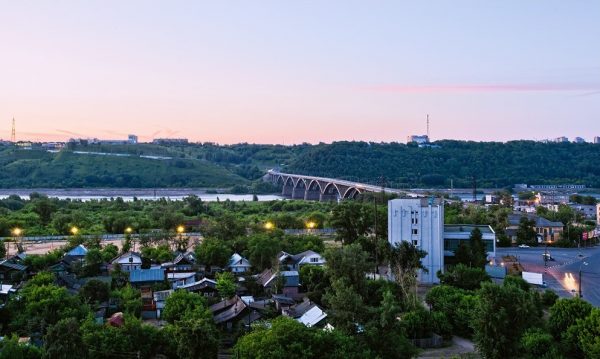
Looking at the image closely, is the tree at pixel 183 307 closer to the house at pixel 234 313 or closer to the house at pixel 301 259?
the house at pixel 234 313

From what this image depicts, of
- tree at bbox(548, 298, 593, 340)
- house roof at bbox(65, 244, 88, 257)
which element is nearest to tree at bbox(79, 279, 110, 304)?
house roof at bbox(65, 244, 88, 257)

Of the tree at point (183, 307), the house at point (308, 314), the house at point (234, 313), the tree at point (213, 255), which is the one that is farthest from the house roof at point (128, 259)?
the house at point (308, 314)

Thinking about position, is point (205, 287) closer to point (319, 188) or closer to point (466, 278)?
point (466, 278)

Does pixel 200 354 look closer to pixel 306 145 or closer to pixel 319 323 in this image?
pixel 319 323

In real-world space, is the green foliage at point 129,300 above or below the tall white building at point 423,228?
below

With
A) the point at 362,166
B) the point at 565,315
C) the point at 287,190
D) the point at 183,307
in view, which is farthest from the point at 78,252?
the point at 362,166

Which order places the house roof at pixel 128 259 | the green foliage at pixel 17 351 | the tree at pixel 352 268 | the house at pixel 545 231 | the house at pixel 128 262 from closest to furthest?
1. the green foliage at pixel 17 351
2. the tree at pixel 352 268
3. the house at pixel 128 262
4. the house roof at pixel 128 259
5. the house at pixel 545 231

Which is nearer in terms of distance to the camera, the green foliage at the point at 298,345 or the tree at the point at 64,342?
the green foliage at the point at 298,345
